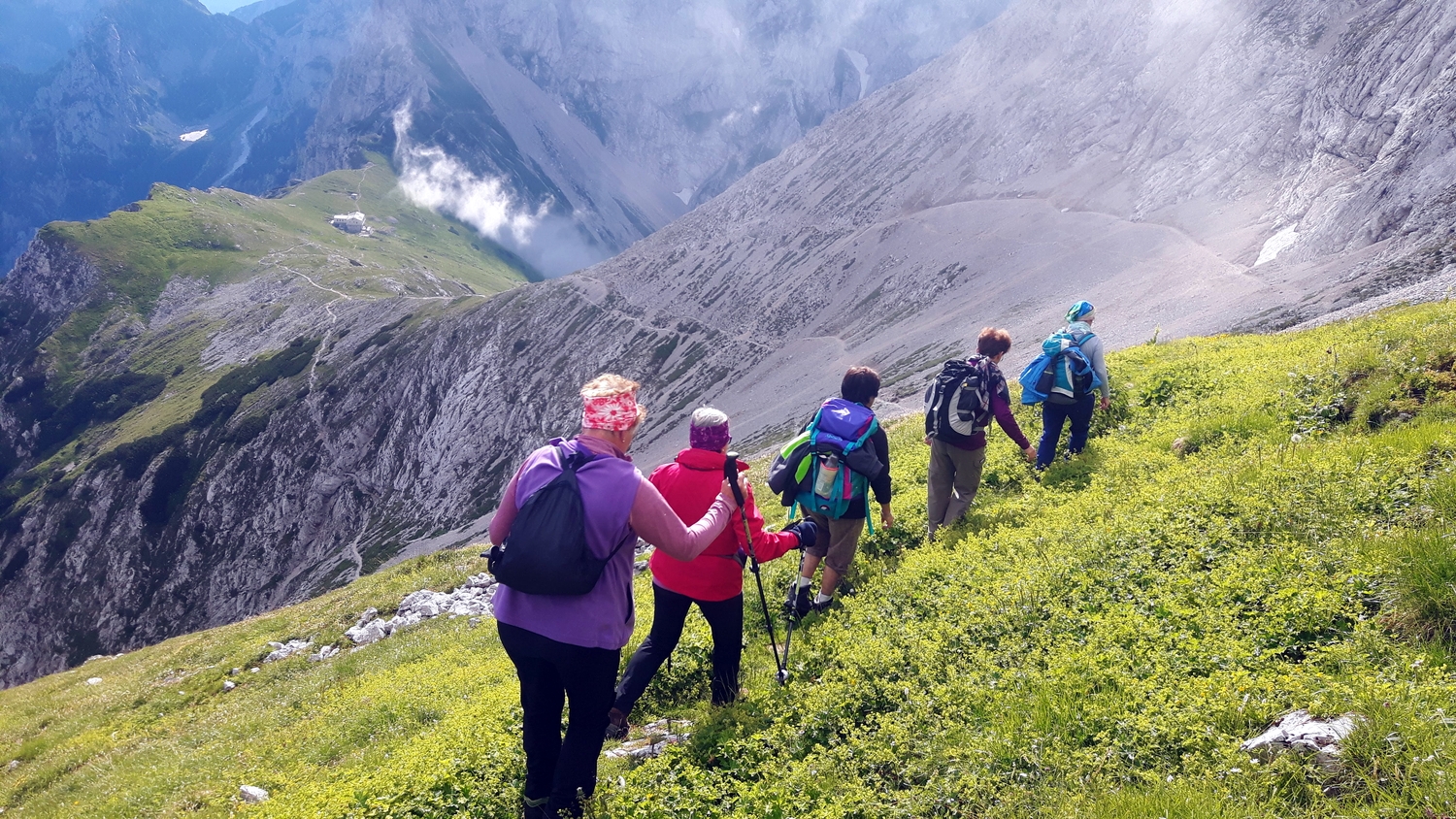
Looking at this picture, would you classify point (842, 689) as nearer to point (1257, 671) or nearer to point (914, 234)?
point (1257, 671)

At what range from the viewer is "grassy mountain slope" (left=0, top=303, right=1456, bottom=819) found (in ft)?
14.8

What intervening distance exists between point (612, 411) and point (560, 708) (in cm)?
248

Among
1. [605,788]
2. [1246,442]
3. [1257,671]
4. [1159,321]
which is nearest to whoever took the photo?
[1257,671]

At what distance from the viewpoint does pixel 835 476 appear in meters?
8.68

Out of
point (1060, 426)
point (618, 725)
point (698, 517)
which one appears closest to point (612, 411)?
point (698, 517)

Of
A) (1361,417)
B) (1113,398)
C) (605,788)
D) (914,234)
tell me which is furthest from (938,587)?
(914,234)

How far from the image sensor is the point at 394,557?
8250 cm

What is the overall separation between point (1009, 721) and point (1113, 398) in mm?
10701

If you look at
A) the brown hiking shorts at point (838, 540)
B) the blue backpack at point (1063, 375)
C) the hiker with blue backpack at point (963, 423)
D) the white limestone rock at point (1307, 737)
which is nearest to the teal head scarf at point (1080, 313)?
the blue backpack at point (1063, 375)

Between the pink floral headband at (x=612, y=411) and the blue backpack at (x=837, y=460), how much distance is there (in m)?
3.40

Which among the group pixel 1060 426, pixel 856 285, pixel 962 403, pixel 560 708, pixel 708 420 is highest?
pixel 856 285

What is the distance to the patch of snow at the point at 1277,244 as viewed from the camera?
5523 centimetres

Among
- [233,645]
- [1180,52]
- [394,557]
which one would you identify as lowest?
[394,557]

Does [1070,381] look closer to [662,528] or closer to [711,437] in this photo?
[711,437]
